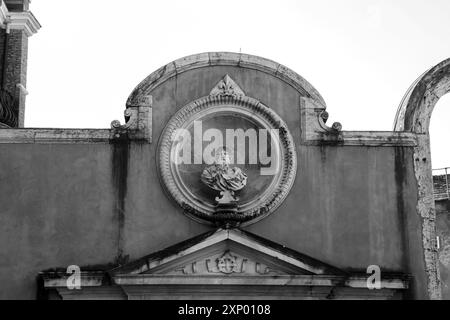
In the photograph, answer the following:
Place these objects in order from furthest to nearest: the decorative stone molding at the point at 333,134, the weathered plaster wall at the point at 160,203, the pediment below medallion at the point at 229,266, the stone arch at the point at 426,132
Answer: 1. the decorative stone molding at the point at 333,134
2. the stone arch at the point at 426,132
3. the weathered plaster wall at the point at 160,203
4. the pediment below medallion at the point at 229,266

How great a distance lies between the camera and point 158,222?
13352 mm

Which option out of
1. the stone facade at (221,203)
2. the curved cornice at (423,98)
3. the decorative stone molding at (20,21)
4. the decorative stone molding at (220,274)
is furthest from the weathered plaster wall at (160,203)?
the decorative stone molding at (20,21)

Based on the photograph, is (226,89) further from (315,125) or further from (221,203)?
(221,203)

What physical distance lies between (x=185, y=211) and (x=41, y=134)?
250 cm

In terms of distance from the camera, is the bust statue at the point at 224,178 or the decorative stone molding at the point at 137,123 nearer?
the bust statue at the point at 224,178

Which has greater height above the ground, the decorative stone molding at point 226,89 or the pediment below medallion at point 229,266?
the decorative stone molding at point 226,89

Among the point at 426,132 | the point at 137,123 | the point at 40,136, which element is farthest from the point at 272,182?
the point at 40,136

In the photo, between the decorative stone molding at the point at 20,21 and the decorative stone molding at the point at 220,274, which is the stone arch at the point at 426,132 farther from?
the decorative stone molding at the point at 20,21

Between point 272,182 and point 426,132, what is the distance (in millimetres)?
2634

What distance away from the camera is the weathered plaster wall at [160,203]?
43.3ft

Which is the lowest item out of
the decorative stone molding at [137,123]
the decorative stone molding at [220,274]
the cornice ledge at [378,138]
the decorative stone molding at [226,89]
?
the decorative stone molding at [220,274]

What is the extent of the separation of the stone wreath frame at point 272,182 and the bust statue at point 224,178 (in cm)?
31

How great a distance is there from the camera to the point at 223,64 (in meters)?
13.9

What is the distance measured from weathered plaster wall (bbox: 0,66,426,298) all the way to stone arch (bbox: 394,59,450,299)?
0.13 m
